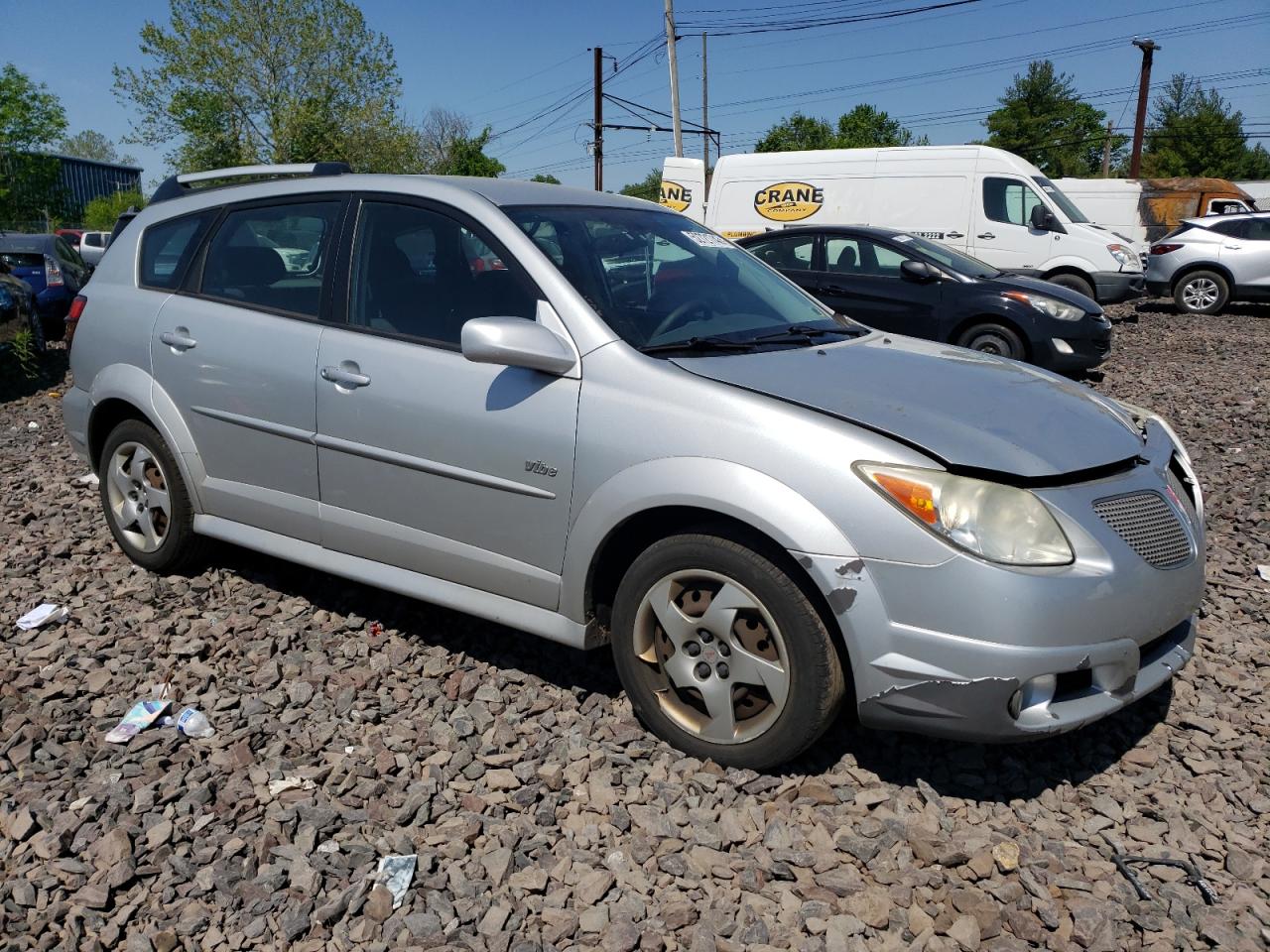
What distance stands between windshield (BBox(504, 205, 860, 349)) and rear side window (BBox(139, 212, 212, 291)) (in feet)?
5.61

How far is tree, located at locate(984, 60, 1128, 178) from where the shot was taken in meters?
72.2

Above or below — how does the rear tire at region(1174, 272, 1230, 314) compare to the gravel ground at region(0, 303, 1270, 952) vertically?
above

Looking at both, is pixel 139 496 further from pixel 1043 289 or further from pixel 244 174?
pixel 1043 289

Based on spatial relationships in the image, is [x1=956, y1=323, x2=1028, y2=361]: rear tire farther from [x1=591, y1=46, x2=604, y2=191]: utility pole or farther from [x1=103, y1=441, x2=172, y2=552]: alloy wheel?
[x1=591, y1=46, x2=604, y2=191]: utility pole

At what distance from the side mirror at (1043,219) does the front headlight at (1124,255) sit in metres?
0.83

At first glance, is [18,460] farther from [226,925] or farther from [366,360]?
[226,925]

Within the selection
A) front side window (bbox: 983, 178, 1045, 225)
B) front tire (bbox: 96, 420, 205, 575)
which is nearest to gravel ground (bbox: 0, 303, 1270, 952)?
front tire (bbox: 96, 420, 205, 575)

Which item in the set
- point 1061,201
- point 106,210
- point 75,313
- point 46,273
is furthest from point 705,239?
point 106,210

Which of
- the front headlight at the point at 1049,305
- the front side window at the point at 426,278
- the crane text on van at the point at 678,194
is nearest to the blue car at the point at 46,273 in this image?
the crane text on van at the point at 678,194

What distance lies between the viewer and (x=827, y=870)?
9.24 ft

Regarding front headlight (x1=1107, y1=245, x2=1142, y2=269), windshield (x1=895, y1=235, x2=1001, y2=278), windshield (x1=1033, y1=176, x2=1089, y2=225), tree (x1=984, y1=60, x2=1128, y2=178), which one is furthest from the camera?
tree (x1=984, y1=60, x2=1128, y2=178)

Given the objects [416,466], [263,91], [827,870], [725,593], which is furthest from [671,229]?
[263,91]

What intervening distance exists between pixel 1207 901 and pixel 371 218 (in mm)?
3464

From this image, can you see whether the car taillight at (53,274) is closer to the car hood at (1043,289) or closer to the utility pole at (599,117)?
the car hood at (1043,289)
